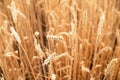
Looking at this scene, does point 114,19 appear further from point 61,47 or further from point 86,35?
point 61,47

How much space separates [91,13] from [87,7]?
0.23ft

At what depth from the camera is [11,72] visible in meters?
0.99

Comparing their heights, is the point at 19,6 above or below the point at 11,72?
above

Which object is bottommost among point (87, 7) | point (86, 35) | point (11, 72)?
point (11, 72)

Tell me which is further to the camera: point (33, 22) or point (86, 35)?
point (33, 22)

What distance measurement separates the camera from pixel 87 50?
3.30 ft

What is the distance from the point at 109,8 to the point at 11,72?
577 mm

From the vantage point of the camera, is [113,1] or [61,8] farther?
[113,1]

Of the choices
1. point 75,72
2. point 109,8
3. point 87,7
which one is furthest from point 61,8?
point 75,72

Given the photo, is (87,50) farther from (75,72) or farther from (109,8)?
(109,8)

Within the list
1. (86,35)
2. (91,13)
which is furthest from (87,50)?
(91,13)

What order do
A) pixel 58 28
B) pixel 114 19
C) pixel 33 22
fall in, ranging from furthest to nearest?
pixel 33 22 < pixel 114 19 < pixel 58 28

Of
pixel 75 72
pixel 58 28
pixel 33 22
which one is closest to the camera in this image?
A: pixel 75 72

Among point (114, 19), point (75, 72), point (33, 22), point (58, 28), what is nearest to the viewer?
point (75, 72)
